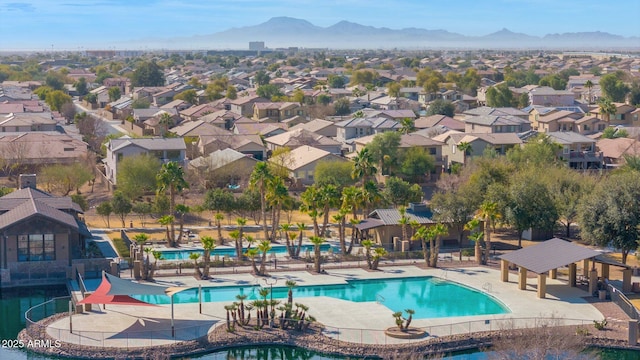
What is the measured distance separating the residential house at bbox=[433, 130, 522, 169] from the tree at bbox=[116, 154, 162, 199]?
26.1 meters

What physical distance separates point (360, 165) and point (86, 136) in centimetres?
4447

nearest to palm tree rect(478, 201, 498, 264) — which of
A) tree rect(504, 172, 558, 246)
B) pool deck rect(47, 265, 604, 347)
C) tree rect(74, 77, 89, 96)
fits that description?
tree rect(504, 172, 558, 246)

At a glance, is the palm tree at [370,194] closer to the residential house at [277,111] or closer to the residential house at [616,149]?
the residential house at [616,149]

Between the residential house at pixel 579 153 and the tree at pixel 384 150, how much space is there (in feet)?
49.1

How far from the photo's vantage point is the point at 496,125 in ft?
292

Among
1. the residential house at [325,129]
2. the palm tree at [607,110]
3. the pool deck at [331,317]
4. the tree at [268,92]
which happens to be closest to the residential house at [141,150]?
the residential house at [325,129]

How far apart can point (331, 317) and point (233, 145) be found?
45.5 meters

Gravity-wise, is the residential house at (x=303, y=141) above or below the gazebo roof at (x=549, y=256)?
above

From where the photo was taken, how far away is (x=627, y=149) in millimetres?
79750

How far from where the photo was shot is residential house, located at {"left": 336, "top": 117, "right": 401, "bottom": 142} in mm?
91938

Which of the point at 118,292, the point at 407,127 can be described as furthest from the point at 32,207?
the point at 407,127

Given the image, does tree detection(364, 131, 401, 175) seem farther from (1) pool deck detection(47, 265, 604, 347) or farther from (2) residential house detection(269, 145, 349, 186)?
(1) pool deck detection(47, 265, 604, 347)

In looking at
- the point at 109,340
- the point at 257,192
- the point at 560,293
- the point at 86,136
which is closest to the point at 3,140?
the point at 86,136

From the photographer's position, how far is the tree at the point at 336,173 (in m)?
67.9
